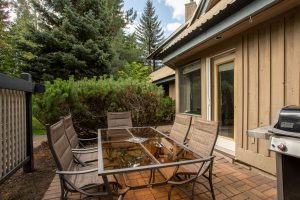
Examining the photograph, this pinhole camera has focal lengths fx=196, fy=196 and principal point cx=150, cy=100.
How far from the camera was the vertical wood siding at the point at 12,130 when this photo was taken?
266cm

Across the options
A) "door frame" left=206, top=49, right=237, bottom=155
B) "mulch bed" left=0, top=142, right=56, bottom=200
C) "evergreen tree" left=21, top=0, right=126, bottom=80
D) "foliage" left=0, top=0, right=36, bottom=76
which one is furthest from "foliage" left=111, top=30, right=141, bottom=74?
"mulch bed" left=0, top=142, right=56, bottom=200

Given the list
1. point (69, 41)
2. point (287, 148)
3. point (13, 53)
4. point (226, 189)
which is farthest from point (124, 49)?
point (287, 148)

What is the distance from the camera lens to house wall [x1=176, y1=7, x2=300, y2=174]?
2.80 metres

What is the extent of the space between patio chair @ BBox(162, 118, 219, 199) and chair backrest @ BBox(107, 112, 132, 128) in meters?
2.14

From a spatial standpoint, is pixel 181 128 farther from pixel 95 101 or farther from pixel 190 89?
pixel 95 101

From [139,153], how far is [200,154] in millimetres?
815

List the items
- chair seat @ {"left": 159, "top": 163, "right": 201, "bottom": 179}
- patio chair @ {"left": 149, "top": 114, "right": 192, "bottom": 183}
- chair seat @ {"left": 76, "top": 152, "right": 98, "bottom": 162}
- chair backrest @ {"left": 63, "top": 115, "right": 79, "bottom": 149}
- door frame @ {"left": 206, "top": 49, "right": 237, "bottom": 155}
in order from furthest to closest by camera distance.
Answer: door frame @ {"left": 206, "top": 49, "right": 237, "bottom": 155} → patio chair @ {"left": 149, "top": 114, "right": 192, "bottom": 183} → chair seat @ {"left": 76, "top": 152, "right": 98, "bottom": 162} → chair backrest @ {"left": 63, "top": 115, "right": 79, "bottom": 149} → chair seat @ {"left": 159, "top": 163, "right": 201, "bottom": 179}

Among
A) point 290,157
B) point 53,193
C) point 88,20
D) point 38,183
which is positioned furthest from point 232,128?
point 88,20

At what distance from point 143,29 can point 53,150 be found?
30356 millimetres

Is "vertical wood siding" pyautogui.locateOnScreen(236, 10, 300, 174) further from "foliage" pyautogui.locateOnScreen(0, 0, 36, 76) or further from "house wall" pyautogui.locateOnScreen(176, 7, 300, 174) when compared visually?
"foliage" pyautogui.locateOnScreen(0, 0, 36, 76)

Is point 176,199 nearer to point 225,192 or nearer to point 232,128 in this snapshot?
point 225,192

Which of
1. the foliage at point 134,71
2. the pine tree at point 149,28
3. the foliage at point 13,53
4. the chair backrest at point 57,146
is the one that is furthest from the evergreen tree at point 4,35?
the pine tree at point 149,28

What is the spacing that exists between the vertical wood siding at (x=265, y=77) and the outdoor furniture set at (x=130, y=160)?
1.17 meters

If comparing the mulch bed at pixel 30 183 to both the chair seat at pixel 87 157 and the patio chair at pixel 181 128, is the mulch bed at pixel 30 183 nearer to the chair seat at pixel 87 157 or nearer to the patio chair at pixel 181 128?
the chair seat at pixel 87 157
